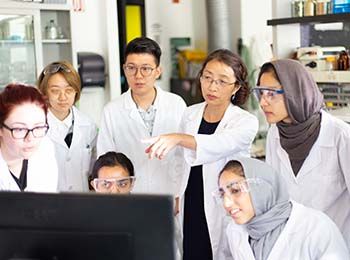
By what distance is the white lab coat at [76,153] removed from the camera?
2287 millimetres

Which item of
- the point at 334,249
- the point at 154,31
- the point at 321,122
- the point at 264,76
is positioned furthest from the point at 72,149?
the point at 154,31

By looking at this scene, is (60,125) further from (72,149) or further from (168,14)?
(168,14)

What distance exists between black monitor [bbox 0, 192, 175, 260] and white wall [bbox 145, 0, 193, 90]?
4646 mm

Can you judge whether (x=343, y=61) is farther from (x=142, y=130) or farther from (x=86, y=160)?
(x=86, y=160)

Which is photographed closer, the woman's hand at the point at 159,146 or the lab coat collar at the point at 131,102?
the woman's hand at the point at 159,146

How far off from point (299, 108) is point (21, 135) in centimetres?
91

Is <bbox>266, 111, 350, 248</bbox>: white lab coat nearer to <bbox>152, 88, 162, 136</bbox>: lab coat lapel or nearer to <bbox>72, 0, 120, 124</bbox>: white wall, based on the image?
<bbox>152, 88, 162, 136</bbox>: lab coat lapel

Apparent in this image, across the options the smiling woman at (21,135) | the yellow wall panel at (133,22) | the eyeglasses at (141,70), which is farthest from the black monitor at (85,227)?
the yellow wall panel at (133,22)

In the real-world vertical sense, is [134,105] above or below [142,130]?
above

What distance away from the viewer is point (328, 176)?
178cm

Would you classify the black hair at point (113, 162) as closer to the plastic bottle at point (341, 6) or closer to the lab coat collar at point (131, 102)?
the lab coat collar at point (131, 102)

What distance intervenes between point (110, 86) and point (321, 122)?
302 centimetres

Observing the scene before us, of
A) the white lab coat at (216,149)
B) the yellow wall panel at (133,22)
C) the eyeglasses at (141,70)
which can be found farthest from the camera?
the yellow wall panel at (133,22)

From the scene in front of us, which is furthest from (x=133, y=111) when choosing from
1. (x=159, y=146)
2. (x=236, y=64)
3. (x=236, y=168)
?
(x=236, y=168)
